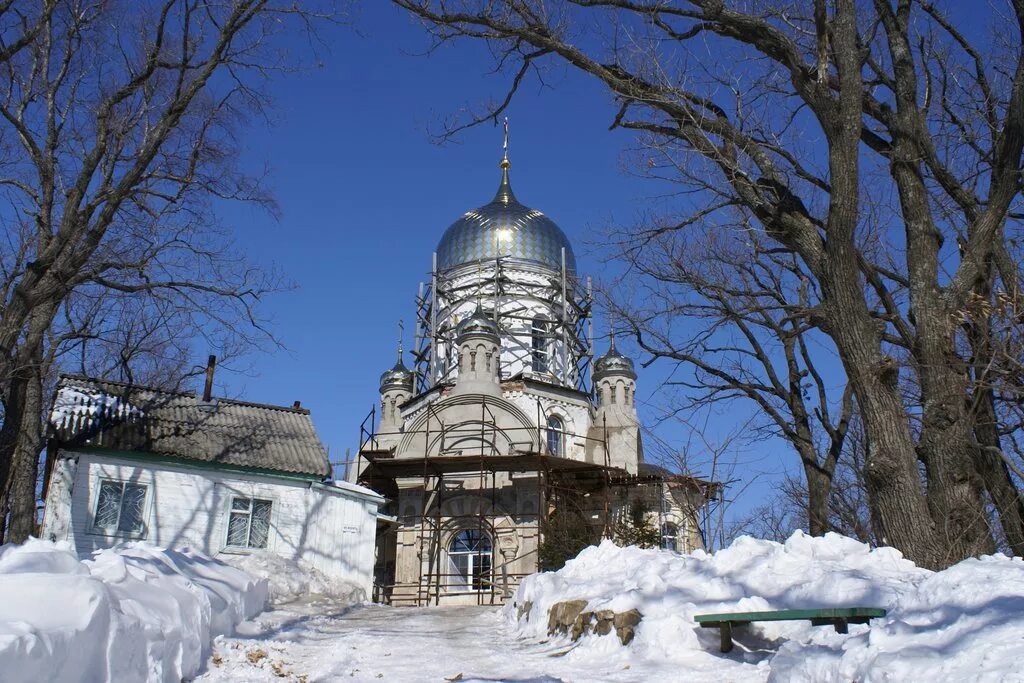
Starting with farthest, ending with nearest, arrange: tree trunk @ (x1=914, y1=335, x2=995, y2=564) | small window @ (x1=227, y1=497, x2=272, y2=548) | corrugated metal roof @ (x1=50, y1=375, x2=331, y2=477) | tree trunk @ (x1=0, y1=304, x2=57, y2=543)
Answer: small window @ (x1=227, y1=497, x2=272, y2=548) < corrugated metal roof @ (x1=50, y1=375, x2=331, y2=477) < tree trunk @ (x1=0, y1=304, x2=57, y2=543) < tree trunk @ (x1=914, y1=335, x2=995, y2=564)

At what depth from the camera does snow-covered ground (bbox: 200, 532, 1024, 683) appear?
4.48 metres

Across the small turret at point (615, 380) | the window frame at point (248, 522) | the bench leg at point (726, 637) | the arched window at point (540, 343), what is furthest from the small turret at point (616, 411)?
the bench leg at point (726, 637)

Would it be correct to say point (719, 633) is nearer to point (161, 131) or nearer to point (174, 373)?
point (161, 131)

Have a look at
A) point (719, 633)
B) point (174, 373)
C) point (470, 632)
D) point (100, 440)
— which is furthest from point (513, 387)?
point (719, 633)

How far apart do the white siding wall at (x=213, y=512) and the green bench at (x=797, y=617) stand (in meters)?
14.3

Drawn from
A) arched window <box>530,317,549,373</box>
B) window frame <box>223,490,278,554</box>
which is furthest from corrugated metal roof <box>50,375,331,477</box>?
arched window <box>530,317,549,373</box>

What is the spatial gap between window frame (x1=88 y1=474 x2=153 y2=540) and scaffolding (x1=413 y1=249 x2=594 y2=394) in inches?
649

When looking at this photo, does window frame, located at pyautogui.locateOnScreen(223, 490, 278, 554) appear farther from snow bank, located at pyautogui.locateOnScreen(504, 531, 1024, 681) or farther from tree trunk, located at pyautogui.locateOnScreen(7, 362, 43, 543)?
snow bank, located at pyautogui.locateOnScreen(504, 531, 1024, 681)

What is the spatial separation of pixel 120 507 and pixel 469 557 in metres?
11.2

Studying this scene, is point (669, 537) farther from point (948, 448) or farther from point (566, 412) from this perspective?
point (948, 448)

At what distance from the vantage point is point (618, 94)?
9734mm

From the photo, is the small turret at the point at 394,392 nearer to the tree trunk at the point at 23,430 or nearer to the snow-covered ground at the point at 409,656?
the tree trunk at the point at 23,430

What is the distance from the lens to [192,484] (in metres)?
19.2

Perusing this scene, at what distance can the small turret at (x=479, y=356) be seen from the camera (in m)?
30.8
